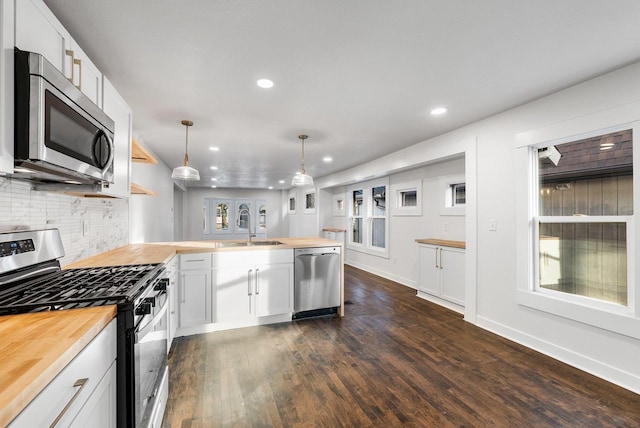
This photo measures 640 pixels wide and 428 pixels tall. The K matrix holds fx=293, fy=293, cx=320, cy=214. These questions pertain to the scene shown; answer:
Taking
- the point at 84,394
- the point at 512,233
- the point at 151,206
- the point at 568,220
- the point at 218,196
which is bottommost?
the point at 84,394

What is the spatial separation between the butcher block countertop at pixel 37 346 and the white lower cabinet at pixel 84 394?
2cm

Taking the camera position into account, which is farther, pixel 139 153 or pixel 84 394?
pixel 139 153

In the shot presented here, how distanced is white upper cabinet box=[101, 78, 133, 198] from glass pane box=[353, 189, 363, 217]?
17.4 feet

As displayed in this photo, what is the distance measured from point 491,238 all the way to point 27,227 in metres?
3.87

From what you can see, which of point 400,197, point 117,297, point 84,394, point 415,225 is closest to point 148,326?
point 117,297

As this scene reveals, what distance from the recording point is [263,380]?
2246 millimetres

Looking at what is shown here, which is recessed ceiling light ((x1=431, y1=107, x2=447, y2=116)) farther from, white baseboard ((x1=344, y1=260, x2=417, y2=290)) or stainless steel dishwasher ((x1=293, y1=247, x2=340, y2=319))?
white baseboard ((x1=344, y1=260, x2=417, y2=290))

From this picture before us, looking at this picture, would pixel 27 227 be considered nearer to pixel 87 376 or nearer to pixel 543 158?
pixel 87 376

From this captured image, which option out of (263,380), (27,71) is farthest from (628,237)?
(27,71)

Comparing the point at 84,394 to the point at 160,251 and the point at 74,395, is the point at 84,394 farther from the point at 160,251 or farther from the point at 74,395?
the point at 160,251

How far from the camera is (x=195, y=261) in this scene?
10.2ft

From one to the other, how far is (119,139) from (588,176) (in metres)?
3.83

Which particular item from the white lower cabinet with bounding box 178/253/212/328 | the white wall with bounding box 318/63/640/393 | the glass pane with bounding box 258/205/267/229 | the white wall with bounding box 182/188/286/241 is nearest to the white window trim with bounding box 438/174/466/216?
the white wall with bounding box 318/63/640/393

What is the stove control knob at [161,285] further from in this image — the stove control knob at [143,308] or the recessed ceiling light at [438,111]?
the recessed ceiling light at [438,111]
